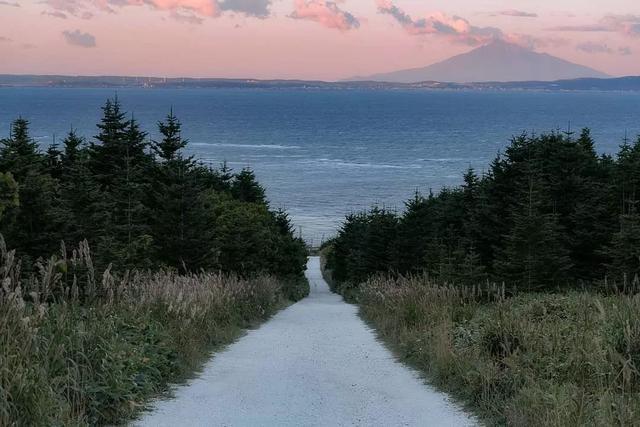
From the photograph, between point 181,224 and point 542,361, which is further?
point 181,224

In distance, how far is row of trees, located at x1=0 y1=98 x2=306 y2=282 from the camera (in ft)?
69.1

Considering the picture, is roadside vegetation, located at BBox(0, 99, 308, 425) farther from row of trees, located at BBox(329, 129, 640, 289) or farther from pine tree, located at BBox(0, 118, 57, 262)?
row of trees, located at BBox(329, 129, 640, 289)

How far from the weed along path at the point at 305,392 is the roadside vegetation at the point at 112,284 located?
0.39 meters

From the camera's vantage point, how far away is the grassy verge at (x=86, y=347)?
483cm

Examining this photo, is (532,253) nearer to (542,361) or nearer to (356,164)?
(542,361)

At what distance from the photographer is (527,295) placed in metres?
11.8

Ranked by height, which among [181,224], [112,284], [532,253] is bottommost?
[181,224]

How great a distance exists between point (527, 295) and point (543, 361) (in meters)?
5.26

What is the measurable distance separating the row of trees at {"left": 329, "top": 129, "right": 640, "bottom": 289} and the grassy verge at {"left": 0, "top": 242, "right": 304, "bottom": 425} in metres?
11.5

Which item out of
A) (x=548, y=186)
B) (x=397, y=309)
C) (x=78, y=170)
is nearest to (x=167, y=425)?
(x=397, y=309)

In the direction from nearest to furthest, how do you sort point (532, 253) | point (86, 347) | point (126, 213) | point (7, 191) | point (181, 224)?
point (86, 347)
point (7, 191)
point (532, 253)
point (181, 224)
point (126, 213)

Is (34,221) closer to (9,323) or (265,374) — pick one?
(265,374)

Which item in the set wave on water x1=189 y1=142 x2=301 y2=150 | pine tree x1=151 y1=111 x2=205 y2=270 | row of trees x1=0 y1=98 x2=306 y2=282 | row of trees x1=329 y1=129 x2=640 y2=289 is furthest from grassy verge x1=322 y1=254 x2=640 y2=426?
wave on water x1=189 y1=142 x2=301 y2=150

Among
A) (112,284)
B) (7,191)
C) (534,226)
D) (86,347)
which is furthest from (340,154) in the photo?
(86,347)
